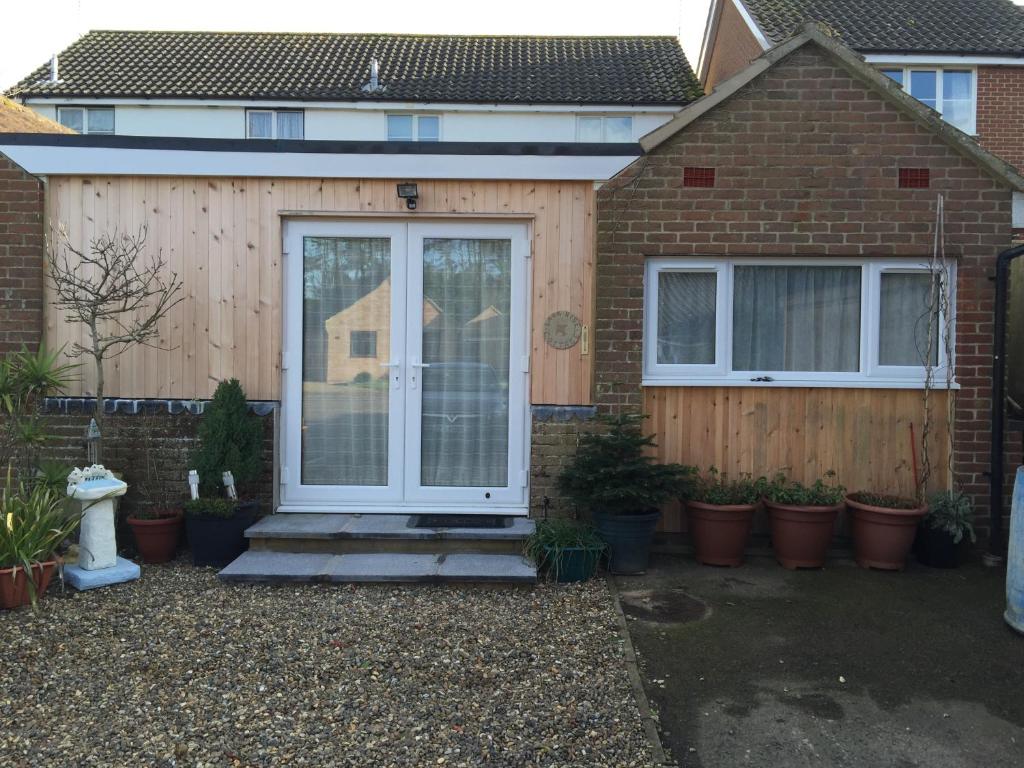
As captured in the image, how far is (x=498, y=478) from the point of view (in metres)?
5.93

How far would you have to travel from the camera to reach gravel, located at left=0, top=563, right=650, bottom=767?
2.98 meters

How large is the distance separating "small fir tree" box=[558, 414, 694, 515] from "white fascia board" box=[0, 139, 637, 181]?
6.57 feet

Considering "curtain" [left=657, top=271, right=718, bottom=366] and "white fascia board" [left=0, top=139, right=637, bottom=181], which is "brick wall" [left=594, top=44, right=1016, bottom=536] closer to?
"curtain" [left=657, top=271, right=718, bottom=366]

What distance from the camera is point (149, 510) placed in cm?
565

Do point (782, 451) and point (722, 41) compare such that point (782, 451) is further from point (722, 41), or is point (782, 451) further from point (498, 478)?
point (722, 41)

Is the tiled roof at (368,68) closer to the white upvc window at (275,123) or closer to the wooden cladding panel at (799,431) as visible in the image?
the white upvc window at (275,123)

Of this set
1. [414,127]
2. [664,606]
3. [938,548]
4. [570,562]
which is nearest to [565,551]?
[570,562]

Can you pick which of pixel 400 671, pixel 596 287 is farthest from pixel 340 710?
pixel 596 287

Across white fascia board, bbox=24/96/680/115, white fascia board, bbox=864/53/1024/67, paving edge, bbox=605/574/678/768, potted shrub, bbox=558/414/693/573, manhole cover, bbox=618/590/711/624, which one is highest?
white fascia board, bbox=864/53/1024/67

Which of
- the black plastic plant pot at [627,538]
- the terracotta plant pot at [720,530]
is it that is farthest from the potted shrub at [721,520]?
the black plastic plant pot at [627,538]

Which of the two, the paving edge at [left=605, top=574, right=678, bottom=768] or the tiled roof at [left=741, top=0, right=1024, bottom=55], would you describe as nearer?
the paving edge at [left=605, top=574, right=678, bottom=768]

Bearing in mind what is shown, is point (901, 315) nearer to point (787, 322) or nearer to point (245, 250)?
point (787, 322)

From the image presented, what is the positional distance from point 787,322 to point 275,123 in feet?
57.3

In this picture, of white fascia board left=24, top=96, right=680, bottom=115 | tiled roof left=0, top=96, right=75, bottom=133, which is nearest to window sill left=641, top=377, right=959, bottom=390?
tiled roof left=0, top=96, right=75, bottom=133
